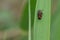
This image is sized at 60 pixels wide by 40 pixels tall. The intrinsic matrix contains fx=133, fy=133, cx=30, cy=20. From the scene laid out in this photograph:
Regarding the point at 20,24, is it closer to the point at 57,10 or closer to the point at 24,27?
the point at 24,27

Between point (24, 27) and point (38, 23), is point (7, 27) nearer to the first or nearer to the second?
point (24, 27)

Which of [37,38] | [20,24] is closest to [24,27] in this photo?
[20,24]

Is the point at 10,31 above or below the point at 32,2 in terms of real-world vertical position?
below

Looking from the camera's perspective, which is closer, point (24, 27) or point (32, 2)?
point (32, 2)

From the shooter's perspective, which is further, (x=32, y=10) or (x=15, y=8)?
(x=15, y=8)

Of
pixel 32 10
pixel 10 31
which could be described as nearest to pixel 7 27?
pixel 10 31

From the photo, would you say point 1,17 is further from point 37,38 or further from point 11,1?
point 37,38

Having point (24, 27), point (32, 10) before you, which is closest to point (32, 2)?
point (32, 10)

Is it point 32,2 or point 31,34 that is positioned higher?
point 32,2
